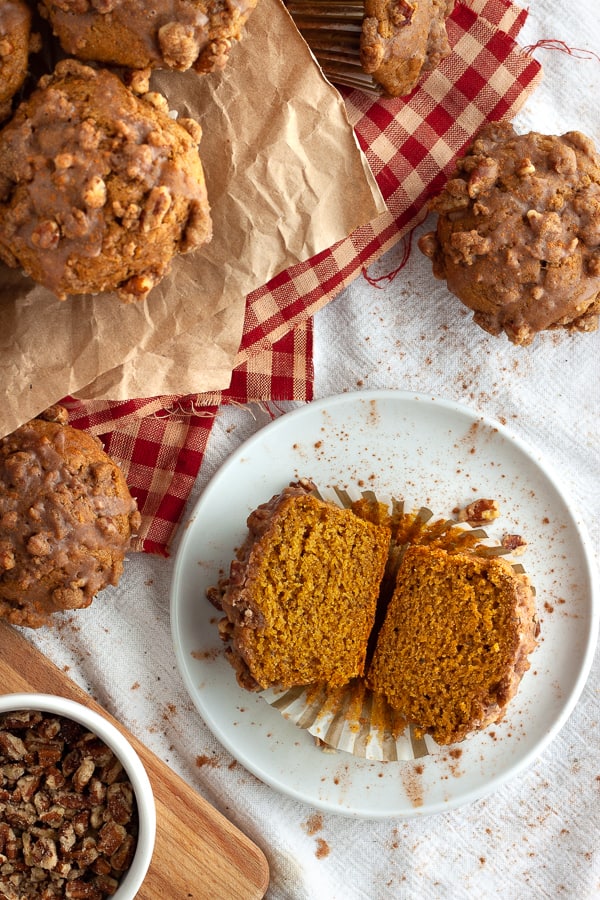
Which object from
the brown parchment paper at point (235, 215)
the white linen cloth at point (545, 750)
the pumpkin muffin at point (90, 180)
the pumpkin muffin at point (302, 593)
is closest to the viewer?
the pumpkin muffin at point (90, 180)

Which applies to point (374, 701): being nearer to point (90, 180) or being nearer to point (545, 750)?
point (545, 750)

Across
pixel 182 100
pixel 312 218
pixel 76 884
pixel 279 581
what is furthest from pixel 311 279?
pixel 76 884

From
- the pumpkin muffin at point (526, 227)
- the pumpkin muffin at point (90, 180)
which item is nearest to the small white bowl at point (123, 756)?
the pumpkin muffin at point (90, 180)

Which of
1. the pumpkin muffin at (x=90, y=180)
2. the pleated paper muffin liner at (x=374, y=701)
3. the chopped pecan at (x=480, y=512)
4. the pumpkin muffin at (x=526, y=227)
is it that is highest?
the pumpkin muffin at (x=526, y=227)

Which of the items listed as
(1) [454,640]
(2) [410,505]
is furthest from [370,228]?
(1) [454,640]

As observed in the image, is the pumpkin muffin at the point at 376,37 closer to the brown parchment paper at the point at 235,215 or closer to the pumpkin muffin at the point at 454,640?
the brown parchment paper at the point at 235,215

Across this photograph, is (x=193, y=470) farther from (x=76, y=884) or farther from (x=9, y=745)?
(x=76, y=884)

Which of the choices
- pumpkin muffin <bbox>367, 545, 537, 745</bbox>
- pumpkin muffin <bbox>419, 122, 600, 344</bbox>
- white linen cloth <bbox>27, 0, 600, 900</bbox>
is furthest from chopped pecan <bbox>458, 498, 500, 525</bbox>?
pumpkin muffin <bbox>419, 122, 600, 344</bbox>

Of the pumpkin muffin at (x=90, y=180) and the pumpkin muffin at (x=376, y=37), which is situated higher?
the pumpkin muffin at (x=376, y=37)
